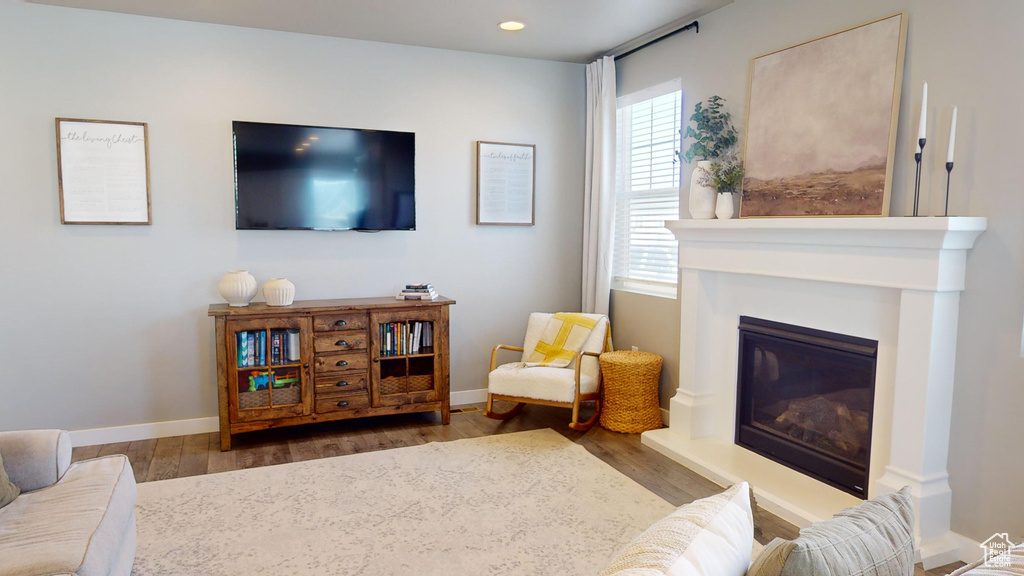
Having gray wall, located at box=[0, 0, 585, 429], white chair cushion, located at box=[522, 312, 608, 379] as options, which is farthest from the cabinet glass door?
white chair cushion, located at box=[522, 312, 608, 379]

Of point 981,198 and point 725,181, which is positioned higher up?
point 725,181

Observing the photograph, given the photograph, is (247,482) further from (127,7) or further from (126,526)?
(127,7)

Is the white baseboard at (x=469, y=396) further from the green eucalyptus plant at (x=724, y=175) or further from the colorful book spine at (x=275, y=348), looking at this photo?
the green eucalyptus plant at (x=724, y=175)

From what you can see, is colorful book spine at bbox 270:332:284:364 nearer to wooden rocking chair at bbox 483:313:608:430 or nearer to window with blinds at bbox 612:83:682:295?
wooden rocking chair at bbox 483:313:608:430

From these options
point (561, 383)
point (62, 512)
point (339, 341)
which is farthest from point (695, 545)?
point (339, 341)

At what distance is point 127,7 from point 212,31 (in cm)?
46

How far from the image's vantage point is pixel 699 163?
12.2 feet

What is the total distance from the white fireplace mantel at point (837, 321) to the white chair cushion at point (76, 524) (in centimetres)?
263

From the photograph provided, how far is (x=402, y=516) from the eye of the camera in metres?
2.89

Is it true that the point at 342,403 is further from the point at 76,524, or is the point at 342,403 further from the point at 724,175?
the point at 724,175

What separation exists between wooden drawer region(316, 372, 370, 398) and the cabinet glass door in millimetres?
76

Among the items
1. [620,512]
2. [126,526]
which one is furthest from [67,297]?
[620,512]

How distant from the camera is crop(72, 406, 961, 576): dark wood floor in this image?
337 cm

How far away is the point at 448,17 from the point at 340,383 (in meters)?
2.34
